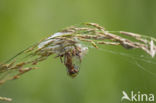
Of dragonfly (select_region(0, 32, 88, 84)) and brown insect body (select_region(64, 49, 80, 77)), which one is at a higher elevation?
dragonfly (select_region(0, 32, 88, 84))

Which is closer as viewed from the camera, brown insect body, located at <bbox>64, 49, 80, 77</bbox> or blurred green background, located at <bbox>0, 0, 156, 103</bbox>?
brown insect body, located at <bbox>64, 49, 80, 77</bbox>

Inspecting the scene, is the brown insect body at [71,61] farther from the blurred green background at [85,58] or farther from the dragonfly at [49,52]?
the blurred green background at [85,58]

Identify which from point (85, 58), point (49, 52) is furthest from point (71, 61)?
point (85, 58)

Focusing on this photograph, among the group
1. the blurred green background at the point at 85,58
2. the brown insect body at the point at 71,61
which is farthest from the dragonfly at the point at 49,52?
the blurred green background at the point at 85,58

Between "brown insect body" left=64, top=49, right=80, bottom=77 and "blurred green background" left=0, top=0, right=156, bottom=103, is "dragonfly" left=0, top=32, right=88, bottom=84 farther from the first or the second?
"blurred green background" left=0, top=0, right=156, bottom=103

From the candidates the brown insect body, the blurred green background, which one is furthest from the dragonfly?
the blurred green background

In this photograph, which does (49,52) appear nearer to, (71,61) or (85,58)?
(71,61)

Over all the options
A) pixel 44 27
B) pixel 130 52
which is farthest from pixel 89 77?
pixel 44 27

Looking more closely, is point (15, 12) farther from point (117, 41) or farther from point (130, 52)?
point (117, 41)

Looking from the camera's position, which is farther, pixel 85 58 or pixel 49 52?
pixel 85 58
